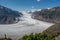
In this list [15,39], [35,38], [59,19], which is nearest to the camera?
[35,38]

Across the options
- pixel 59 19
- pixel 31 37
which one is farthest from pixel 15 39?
pixel 59 19

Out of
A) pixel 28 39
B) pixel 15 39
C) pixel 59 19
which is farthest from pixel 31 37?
pixel 59 19

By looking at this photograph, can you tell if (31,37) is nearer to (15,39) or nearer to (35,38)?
(35,38)

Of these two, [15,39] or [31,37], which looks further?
[15,39]

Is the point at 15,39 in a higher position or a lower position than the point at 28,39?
lower

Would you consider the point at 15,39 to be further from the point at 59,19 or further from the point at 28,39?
the point at 59,19

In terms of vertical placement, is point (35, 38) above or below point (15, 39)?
above

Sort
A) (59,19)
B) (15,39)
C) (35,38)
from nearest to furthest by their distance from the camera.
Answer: (35,38), (15,39), (59,19)

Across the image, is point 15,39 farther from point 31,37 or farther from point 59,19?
point 59,19

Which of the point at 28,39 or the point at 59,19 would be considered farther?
the point at 59,19
